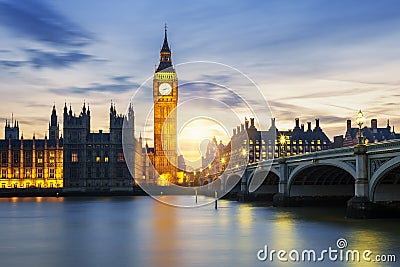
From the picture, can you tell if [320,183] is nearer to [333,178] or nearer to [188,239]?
[333,178]

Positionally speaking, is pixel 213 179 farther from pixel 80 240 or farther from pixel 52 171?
pixel 80 240

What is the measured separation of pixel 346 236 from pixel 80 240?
1604 centimetres

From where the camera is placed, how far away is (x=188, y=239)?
3759 cm

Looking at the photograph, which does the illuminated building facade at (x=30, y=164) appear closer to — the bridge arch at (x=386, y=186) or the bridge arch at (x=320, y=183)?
the bridge arch at (x=320, y=183)

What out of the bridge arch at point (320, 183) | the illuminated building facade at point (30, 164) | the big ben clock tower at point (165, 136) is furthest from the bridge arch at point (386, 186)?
the big ben clock tower at point (165, 136)

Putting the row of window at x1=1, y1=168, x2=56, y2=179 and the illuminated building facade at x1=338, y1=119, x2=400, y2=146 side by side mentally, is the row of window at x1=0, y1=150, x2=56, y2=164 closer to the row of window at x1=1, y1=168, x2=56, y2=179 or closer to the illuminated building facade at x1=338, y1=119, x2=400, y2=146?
the row of window at x1=1, y1=168, x2=56, y2=179

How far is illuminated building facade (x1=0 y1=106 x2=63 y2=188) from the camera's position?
143 meters

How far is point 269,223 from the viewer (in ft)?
155

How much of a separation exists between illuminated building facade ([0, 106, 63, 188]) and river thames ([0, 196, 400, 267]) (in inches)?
3650

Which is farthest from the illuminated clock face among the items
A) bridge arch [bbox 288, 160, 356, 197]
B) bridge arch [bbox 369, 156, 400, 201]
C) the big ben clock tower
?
bridge arch [bbox 369, 156, 400, 201]

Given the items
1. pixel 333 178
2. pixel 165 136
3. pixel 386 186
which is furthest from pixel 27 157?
pixel 386 186

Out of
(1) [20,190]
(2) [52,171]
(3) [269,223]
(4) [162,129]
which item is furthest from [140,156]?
(3) [269,223]

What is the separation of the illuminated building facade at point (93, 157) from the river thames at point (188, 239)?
8944cm

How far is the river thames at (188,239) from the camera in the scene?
28812 mm
